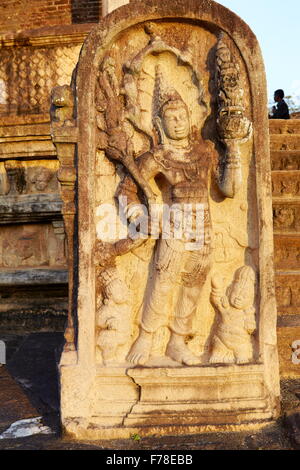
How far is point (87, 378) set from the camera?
311cm

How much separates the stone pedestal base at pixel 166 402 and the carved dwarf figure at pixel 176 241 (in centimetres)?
14

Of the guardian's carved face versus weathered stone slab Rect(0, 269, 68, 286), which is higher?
the guardian's carved face

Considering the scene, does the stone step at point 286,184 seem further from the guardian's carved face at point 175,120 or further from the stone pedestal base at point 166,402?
the stone pedestal base at point 166,402

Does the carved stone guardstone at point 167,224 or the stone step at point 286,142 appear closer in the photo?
the carved stone guardstone at point 167,224

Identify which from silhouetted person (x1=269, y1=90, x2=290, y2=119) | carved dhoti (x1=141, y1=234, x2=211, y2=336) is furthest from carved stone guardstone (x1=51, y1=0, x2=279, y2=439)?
silhouetted person (x1=269, y1=90, x2=290, y2=119)

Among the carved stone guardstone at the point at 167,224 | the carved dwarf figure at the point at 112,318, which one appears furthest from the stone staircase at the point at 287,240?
the carved dwarf figure at the point at 112,318

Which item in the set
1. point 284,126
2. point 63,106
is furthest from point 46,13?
point 63,106

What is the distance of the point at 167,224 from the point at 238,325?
85cm

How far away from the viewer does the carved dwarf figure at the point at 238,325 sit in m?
3.21

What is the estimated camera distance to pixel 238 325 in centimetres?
322

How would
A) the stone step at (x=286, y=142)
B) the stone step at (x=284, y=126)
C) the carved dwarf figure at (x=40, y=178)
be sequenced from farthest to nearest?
the stone step at (x=284, y=126), the stone step at (x=286, y=142), the carved dwarf figure at (x=40, y=178)

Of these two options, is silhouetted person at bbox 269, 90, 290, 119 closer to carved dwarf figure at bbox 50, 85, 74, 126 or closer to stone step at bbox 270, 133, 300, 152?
stone step at bbox 270, 133, 300, 152

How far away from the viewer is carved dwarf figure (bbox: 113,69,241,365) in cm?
321

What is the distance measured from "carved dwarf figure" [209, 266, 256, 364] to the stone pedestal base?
0.35ft
